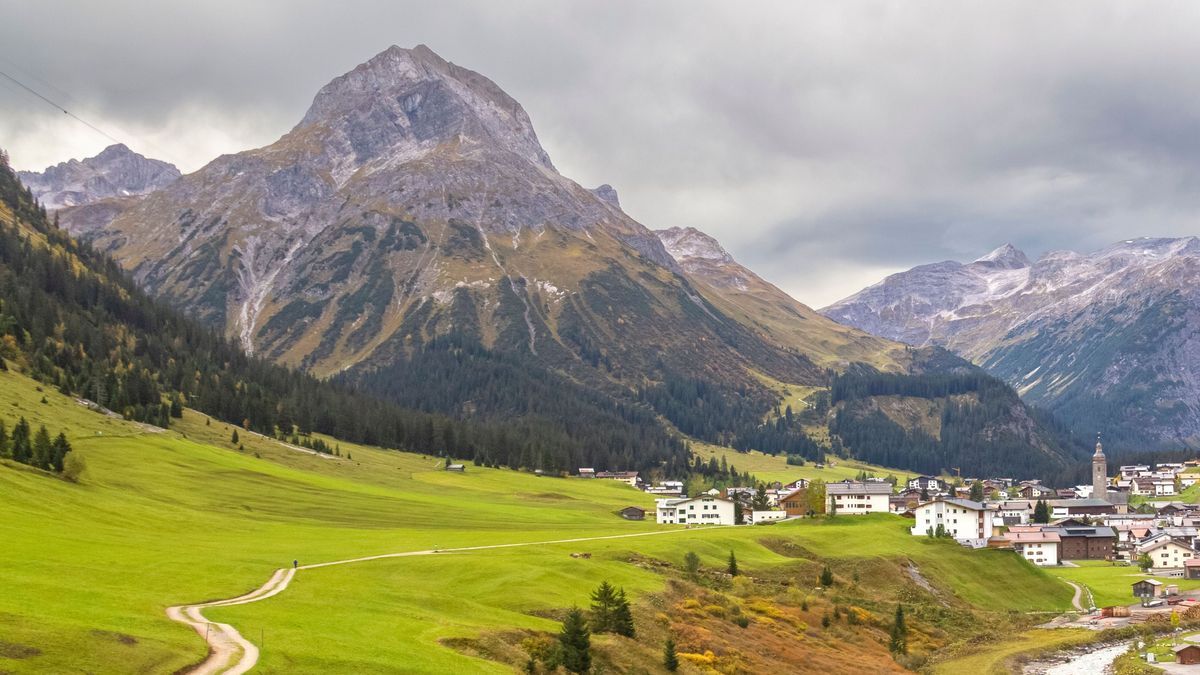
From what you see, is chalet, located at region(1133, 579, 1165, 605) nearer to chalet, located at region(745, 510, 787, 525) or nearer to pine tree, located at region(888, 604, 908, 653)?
pine tree, located at region(888, 604, 908, 653)

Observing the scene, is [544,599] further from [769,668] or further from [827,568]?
[827,568]

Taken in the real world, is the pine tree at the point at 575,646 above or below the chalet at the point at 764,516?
below

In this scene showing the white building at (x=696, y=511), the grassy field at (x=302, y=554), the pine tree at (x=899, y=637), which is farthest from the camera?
the white building at (x=696, y=511)

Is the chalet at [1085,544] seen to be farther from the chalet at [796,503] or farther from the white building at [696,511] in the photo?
the white building at [696,511]

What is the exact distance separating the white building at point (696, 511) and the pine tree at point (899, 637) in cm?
7905

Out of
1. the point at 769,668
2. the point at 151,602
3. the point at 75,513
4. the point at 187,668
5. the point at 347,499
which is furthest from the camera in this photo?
the point at 347,499

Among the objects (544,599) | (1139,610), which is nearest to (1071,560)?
(1139,610)

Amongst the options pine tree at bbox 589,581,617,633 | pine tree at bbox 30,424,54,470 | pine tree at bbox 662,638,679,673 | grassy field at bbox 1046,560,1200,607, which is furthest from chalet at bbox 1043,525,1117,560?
pine tree at bbox 30,424,54,470

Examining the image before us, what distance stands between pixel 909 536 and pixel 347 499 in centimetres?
8569

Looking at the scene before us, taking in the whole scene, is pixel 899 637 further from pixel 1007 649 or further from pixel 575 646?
pixel 575 646

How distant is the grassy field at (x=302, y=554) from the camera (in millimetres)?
50844

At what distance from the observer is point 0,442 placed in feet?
378

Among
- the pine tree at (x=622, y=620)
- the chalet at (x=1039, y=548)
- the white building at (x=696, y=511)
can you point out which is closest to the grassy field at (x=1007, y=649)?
the pine tree at (x=622, y=620)

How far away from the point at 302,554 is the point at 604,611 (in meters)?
32.1
